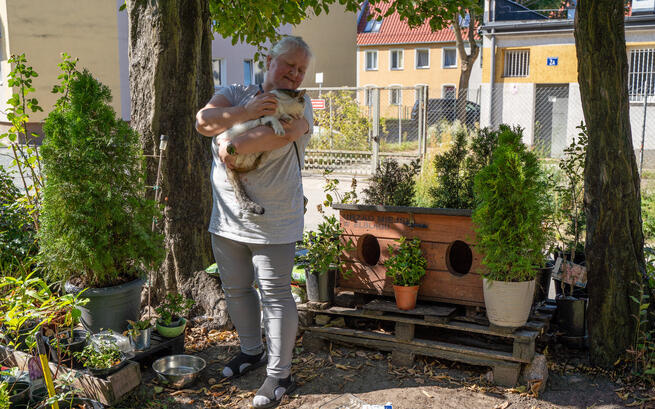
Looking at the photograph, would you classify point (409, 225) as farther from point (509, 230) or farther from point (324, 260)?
point (509, 230)

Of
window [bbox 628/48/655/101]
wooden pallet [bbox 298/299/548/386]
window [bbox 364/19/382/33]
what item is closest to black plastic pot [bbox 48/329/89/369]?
wooden pallet [bbox 298/299/548/386]

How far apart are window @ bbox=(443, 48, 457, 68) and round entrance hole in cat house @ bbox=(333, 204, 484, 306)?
33804 millimetres

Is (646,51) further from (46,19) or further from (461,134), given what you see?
(46,19)

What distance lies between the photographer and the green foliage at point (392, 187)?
4320 millimetres

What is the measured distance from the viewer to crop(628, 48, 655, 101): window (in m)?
17.9

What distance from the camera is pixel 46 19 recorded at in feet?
60.3

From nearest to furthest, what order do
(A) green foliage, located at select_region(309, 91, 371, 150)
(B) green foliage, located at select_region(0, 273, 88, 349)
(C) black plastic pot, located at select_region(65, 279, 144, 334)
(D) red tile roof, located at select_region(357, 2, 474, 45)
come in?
(B) green foliage, located at select_region(0, 273, 88, 349) < (C) black plastic pot, located at select_region(65, 279, 144, 334) < (A) green foliage, located at select_region(309, 91, 371, 150) < (D) red tile roof, located at select_region(357, 2, 474, 45)

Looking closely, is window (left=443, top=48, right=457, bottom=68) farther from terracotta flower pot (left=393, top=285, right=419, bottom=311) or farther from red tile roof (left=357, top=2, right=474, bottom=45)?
terracotta flower pot (left=393, top=285, right=419, bottom=311)

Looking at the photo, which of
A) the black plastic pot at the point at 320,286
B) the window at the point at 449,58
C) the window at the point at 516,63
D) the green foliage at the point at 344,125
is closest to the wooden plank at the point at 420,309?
the black plastic pot at the point at 320,286

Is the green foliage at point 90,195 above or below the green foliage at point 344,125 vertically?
below

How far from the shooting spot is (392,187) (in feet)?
14.3

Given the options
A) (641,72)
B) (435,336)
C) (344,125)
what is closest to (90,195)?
(435,336)

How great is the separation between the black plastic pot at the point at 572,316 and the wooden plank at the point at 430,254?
2.44ft

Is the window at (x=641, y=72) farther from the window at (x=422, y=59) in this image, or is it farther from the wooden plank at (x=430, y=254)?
the window at (x=422, y=59)
